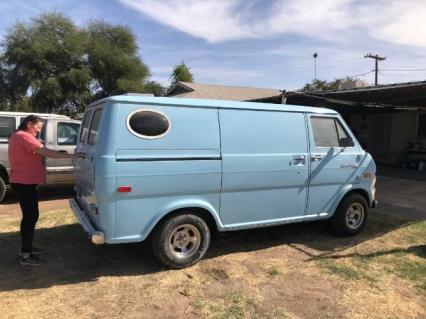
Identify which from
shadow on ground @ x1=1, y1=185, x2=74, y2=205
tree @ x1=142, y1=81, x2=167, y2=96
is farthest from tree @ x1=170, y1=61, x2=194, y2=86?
shadow on ground @ x1=1, y1=185, x2=74, y2=205

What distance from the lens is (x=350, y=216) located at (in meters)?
7.03

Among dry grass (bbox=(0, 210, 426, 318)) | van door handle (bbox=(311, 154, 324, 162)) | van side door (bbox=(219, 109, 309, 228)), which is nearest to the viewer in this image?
dry grass (bbox=(0, 210, 426, 318))

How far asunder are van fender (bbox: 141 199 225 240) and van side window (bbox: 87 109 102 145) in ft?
3.78

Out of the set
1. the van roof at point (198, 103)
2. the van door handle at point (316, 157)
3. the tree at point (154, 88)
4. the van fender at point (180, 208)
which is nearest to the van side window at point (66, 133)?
the van roof at point (198, 103)

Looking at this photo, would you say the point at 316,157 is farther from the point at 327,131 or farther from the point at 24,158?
the point at 24,158

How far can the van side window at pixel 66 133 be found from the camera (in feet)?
33.0

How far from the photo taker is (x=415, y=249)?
6480mm

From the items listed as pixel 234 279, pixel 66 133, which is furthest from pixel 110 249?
pixel 66 133

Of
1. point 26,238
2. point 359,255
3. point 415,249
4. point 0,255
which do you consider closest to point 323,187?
point 359,255

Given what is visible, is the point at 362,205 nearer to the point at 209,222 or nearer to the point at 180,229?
the point at 209,222

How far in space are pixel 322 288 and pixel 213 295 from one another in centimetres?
127

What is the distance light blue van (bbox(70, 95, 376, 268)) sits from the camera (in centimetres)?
491

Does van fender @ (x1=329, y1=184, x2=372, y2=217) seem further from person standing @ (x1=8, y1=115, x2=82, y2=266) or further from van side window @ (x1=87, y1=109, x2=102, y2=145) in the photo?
person standing @ (x1=8, y1=115, x2=82, y2=266)

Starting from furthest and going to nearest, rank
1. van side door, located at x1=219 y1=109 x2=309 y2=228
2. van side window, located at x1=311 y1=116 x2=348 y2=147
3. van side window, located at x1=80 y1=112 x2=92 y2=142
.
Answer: van side window, located at x1=311 y1=116 x2=348 y2=147 → van side window, located at x1=80 y1=112 x2=92 y2=142 → van side door, located at x1=219 y1=109 x2=309 y2=228
